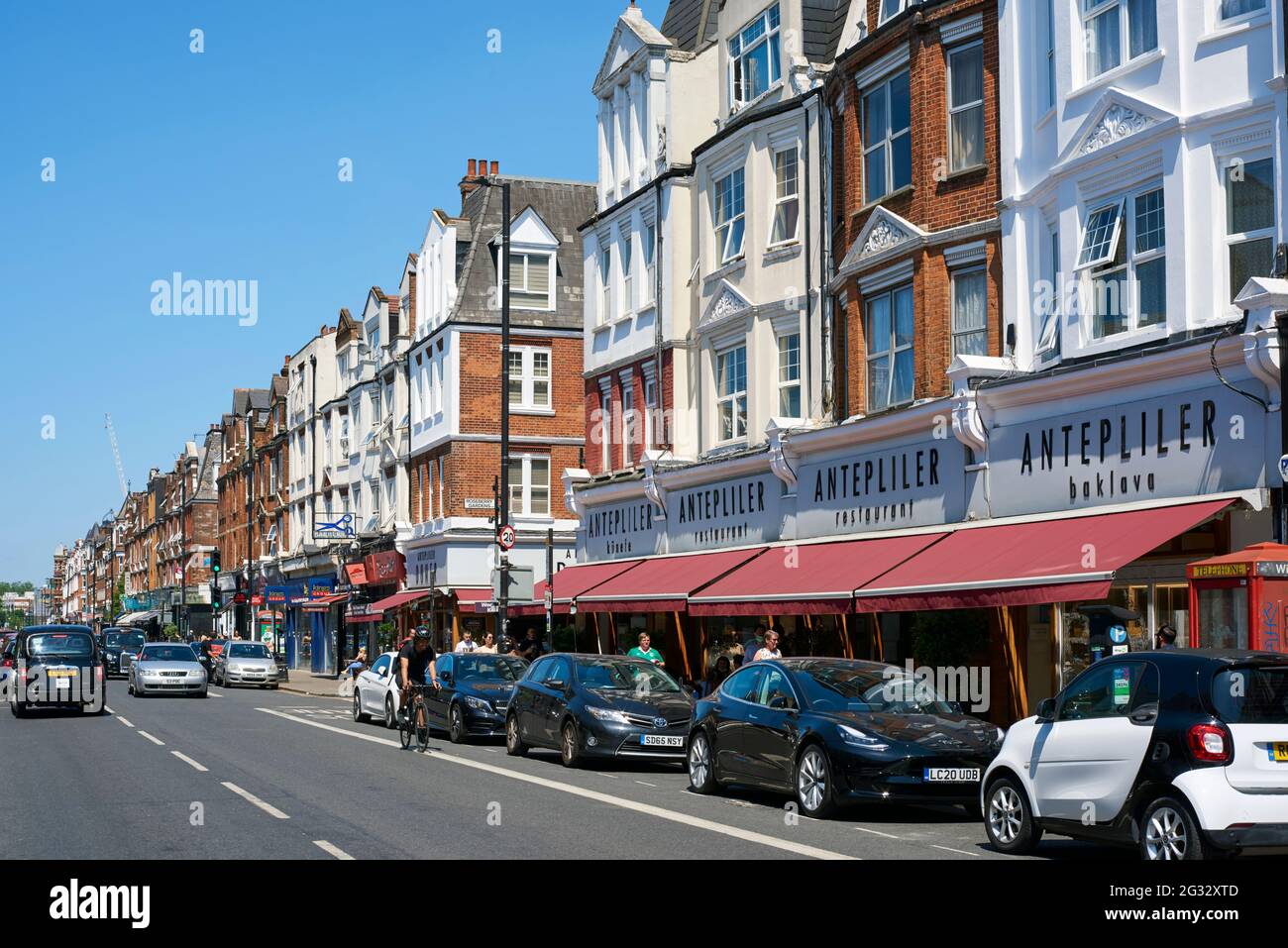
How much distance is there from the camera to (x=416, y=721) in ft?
77.3

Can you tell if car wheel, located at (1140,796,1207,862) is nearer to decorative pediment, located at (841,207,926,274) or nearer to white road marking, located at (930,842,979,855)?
white road marking, located at (930,842,979,855)

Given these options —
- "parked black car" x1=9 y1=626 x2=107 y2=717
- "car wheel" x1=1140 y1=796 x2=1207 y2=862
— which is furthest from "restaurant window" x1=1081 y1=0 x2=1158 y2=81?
"parked black car" x1=9 y1=626 x2=107 y2=717

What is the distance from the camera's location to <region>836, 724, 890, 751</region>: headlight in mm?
14680

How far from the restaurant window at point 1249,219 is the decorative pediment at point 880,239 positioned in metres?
6.04

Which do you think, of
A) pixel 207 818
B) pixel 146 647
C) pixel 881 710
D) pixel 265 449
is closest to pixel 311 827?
pixel 207 818

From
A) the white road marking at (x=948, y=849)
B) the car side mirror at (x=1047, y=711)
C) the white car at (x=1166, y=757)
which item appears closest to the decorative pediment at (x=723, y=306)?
the white road marking at (x=948, y=849)

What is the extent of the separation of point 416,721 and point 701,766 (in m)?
7.13

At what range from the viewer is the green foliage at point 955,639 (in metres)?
21.9

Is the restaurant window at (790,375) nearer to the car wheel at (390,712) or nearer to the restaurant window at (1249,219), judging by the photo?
the car wheel at (390,712)

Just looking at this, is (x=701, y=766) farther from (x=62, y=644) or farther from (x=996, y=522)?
(x=62, y=644)

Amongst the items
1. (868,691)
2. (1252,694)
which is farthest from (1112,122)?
(1252,694)

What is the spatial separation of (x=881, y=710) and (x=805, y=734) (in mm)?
830

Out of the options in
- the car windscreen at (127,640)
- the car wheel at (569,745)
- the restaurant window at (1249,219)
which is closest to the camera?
the restaurant window at (1249,219)

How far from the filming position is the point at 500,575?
31500 mm
